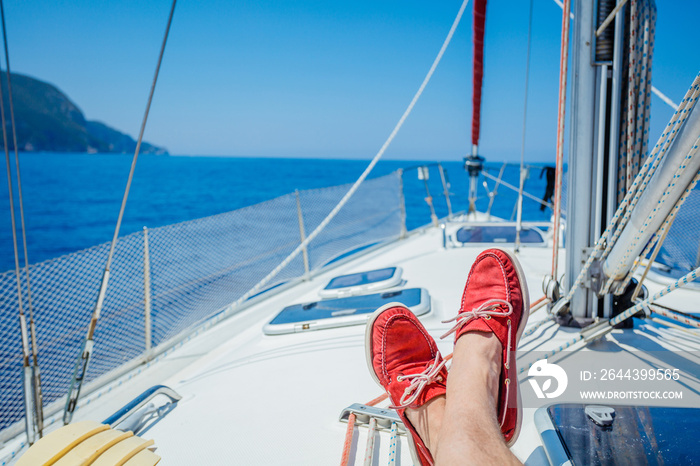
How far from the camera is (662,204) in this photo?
51.3 inches

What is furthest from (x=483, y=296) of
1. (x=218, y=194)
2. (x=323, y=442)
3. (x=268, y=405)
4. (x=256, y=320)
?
(x=218, y=194)

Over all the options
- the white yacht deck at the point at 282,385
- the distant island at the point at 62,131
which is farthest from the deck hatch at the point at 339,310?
the distant island at the point at 62,131

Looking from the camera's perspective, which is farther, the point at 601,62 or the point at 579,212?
the point at 579,212

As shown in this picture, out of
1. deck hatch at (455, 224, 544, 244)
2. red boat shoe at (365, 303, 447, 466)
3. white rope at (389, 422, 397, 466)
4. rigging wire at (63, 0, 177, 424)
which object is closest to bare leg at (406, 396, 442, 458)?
red boat shoe at (365, 303, 447, 466)

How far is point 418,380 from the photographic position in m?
1.24

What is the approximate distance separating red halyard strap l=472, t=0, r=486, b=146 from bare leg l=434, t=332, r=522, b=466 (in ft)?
10.8

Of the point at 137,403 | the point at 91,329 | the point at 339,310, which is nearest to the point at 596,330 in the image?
the point at 339,310

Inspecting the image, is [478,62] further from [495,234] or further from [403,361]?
[403,361]

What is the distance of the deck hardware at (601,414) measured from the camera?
51.8 inches

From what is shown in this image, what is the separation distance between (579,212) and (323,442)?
54.5 inches

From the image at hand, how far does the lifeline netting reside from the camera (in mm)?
2729

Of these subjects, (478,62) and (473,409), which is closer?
(473,409)

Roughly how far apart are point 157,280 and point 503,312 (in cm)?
616

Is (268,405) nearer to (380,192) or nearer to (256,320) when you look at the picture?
(256,320)
